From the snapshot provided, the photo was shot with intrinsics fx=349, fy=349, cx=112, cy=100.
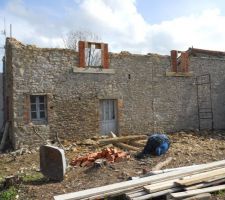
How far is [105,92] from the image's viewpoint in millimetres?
16375

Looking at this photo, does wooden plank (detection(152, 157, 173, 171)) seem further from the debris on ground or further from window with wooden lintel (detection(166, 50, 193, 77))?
window with wooden lintel (detection(166, 50, 193, 77))

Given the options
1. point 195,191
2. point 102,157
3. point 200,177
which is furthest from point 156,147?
point 195,191

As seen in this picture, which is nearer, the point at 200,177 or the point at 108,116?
the point at 200,177

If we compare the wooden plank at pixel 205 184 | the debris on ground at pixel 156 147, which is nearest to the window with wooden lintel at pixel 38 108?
the debris on ground at pixel 156 147

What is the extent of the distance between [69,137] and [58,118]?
991 mm

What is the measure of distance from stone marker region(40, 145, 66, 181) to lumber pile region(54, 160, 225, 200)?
1.81 meters

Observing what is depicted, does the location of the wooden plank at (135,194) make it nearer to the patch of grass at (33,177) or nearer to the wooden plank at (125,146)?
the patch of grass at (33,177)

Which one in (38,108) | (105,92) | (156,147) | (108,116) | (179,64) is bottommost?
(156,147)

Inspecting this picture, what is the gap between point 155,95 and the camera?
17.8 metres

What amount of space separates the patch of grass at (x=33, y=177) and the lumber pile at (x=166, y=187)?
2416mm

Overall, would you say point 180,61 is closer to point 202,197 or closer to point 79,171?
point 79,171

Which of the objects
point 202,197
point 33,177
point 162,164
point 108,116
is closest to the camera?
point 202,197

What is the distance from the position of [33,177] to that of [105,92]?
298 inches

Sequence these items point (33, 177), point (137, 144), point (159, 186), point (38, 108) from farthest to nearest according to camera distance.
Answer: point (38, 108) → point (137, 144) → point (33, 177) → point (159, 186)
